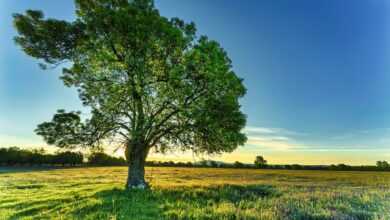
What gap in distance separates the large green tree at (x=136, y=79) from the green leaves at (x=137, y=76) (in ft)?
0.19

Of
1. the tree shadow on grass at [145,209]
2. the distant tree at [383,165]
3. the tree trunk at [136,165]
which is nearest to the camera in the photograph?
the tree shadow on grass at [145,209]

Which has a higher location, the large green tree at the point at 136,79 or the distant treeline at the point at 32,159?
the large green tree at the point at 136,79

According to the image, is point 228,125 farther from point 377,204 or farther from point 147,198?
point 377,204

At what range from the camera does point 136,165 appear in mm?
17078

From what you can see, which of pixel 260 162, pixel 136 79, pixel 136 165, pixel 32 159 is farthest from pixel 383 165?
pixel 32 159

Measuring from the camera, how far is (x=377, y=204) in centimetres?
1143

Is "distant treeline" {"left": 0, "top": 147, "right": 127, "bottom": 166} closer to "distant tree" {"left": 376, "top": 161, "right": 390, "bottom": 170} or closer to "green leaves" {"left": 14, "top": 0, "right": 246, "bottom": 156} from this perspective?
"green leaves" {"left": 14, "top": 0, "right": 246, "bottom": 156}

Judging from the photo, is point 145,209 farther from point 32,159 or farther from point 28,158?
point 28,158

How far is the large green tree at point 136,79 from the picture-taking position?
14672mm

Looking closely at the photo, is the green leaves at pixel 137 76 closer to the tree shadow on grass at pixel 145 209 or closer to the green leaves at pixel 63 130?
the green leaves at pixel 63 130

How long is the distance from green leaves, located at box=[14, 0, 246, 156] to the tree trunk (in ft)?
1.95

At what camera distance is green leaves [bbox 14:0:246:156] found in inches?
576

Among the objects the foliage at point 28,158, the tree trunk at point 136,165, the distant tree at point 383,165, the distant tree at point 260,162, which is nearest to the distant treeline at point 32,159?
the foliage at point 28,158

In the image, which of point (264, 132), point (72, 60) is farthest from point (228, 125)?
point (264, 132)
